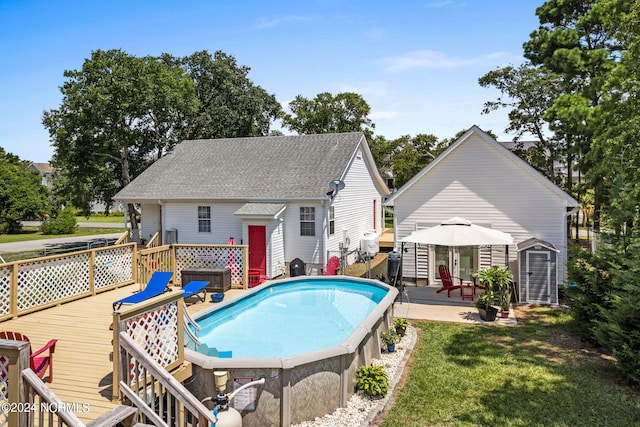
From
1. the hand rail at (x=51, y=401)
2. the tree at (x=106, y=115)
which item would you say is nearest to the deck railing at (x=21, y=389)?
the hand rail at (x=51, y=401)

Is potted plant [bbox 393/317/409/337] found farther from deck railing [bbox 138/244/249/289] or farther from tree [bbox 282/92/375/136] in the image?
tree [bbox 282/92/375/136]

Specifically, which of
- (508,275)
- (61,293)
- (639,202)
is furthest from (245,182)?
(639,202)

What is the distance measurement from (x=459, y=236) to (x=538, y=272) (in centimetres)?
322

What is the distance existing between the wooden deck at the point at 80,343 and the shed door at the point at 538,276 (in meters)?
10.7

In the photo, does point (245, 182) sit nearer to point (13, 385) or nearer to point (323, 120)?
point (13, 385)

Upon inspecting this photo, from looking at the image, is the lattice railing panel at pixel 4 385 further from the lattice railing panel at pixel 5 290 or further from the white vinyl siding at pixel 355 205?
the white vinyl siding at pixel 355 205

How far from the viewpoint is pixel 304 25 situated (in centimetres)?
1489

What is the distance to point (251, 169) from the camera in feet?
72.5

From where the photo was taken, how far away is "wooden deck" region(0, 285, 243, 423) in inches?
230

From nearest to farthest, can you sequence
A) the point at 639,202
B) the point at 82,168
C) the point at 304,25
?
the point at 639,202
the point at 304,25
the point at 82,168

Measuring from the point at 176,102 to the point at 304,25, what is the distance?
17021mm

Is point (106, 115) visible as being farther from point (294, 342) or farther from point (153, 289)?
point (294, 342)

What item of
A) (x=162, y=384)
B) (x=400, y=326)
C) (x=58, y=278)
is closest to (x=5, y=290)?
(x=58, y=278)

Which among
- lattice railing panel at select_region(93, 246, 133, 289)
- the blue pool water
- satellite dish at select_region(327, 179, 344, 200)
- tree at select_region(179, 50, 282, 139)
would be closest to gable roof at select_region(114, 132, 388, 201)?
satellite dish at select_region(327, 179, 344, 200)
